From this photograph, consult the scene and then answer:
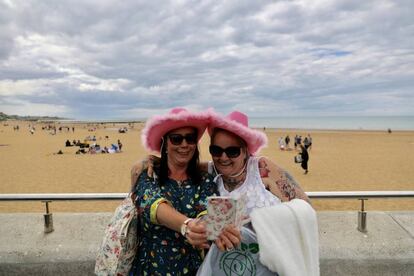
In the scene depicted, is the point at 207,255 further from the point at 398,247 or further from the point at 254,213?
the point at 398,247

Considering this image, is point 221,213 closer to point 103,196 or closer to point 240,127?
point 240,127


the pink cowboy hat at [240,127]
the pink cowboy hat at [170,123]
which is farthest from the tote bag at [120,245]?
the pink cowboy hat at [240,127]

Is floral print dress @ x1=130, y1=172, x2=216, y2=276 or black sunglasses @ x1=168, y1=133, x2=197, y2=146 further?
black sunglasses @ x1=168, y1=133, x2=197, y2=146

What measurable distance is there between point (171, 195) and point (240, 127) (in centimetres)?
57

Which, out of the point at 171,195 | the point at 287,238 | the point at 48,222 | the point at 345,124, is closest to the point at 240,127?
the point at 171,195

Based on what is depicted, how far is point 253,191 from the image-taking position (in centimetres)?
221

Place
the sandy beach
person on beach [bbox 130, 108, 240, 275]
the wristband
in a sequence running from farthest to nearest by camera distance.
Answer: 1. the sandy beach
2. person on beach [bbox 130, 108, 240, 275]
3. the wristband

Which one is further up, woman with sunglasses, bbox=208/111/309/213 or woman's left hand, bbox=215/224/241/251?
woman with sunglasses, bbox=208/111/309/213

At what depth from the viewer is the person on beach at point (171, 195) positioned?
210 cm

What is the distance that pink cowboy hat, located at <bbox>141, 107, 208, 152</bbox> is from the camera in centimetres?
219

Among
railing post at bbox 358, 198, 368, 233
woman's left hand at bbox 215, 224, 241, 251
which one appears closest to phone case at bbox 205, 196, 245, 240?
woman's left hand at bbox 215, 224, 241, 251

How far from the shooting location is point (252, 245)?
2027 mm

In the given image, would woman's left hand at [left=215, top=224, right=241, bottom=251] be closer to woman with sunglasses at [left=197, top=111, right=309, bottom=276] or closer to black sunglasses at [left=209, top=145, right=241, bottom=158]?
woman with sunglasses at [left=197, top=111, right=309, bottom=276]

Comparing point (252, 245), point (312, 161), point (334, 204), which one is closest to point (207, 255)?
point (252, 245)
